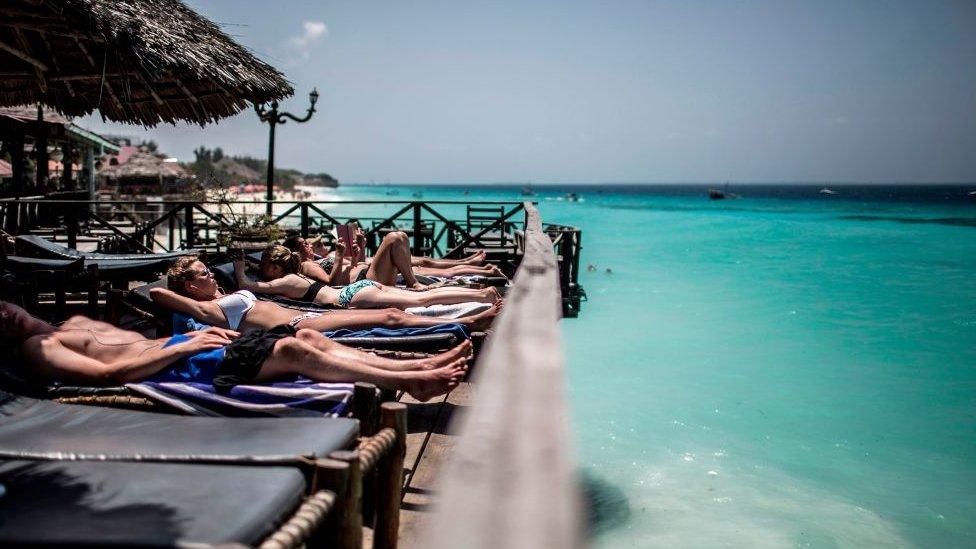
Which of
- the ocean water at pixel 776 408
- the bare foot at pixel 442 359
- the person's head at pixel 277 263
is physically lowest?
the ocean water at pixel 776 408

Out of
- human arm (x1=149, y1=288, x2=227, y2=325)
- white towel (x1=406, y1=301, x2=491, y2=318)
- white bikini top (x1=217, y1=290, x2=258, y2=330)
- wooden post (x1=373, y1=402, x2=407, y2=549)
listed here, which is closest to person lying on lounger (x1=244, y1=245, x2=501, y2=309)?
white towel (x1=406, y1=301, x2=491, y2=318)

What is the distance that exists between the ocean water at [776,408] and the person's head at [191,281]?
416 cm

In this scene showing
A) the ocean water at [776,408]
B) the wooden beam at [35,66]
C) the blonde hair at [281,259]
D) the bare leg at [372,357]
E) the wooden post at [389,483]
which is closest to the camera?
the wooden post at [389,483]

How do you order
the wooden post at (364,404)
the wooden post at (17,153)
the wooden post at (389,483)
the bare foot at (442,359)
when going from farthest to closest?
the wooden post at (17,153) < the bare foot at (442,359) < the wooden post at (364,404) < the wooden post at (389,483)

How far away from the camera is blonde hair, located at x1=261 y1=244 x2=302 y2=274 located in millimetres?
4867

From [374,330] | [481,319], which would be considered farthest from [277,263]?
[481,319]

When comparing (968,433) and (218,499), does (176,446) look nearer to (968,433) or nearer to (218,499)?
(218,499)

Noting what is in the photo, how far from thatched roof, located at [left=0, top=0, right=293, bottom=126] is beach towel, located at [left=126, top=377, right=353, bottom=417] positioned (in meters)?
1.70

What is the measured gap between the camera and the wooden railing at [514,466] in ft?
2.29

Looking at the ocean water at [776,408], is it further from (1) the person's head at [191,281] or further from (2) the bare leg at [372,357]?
(1) the person's head at [191,281]

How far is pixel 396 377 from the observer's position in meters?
3.07

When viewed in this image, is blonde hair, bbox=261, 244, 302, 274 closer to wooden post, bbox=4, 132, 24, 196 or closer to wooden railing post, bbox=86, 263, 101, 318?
wooden railing post, bbox=86, 263, 101, 318

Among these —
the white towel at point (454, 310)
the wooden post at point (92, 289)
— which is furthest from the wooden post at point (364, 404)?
the wooden post at point (92, 289)

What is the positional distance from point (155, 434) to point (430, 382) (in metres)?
1.24
